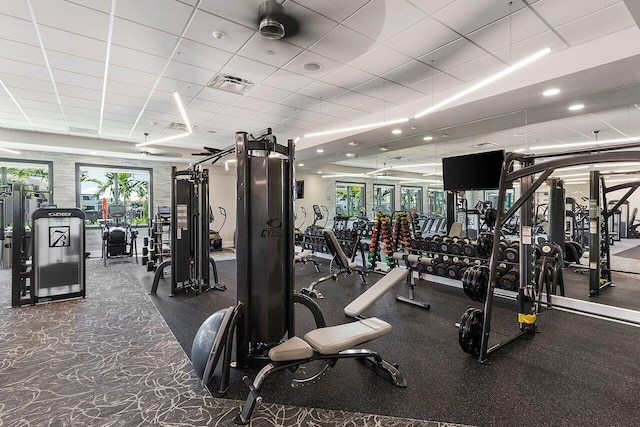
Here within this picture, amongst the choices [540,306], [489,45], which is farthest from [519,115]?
[540,306]

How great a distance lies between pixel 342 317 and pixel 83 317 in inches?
127

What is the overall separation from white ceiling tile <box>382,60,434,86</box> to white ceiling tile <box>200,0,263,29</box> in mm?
2040

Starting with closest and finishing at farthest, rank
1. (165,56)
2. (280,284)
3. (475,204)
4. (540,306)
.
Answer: (280,284) → (165,56) → (540,306) → (475,204)

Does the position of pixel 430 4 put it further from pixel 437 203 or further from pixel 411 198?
pixel 411 198

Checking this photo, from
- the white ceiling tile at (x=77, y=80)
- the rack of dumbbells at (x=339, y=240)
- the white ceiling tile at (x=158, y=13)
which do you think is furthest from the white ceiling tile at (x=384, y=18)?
the rack of dumbbells at (x=339, y=240)

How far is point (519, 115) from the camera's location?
16.9ft

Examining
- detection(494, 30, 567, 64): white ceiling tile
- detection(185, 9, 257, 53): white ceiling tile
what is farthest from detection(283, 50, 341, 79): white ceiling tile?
detection(494, 30, 567, 64): white ceiling tile

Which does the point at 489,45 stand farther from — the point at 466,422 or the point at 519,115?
the point at 466,422

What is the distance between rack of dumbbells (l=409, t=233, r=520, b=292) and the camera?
4.64 m

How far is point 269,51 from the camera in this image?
12.4 ft

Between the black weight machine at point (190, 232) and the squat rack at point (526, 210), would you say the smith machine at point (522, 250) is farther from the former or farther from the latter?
the black weight machine at point (190, 232)

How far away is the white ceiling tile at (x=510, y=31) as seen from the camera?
310 centimetres

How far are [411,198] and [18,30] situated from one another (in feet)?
24.5

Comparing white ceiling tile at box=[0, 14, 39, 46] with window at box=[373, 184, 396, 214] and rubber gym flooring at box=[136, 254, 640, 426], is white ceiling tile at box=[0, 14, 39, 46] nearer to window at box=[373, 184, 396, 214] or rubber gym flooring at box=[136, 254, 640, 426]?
rubber gym flooring at box=[136, 254, 640, 426]
